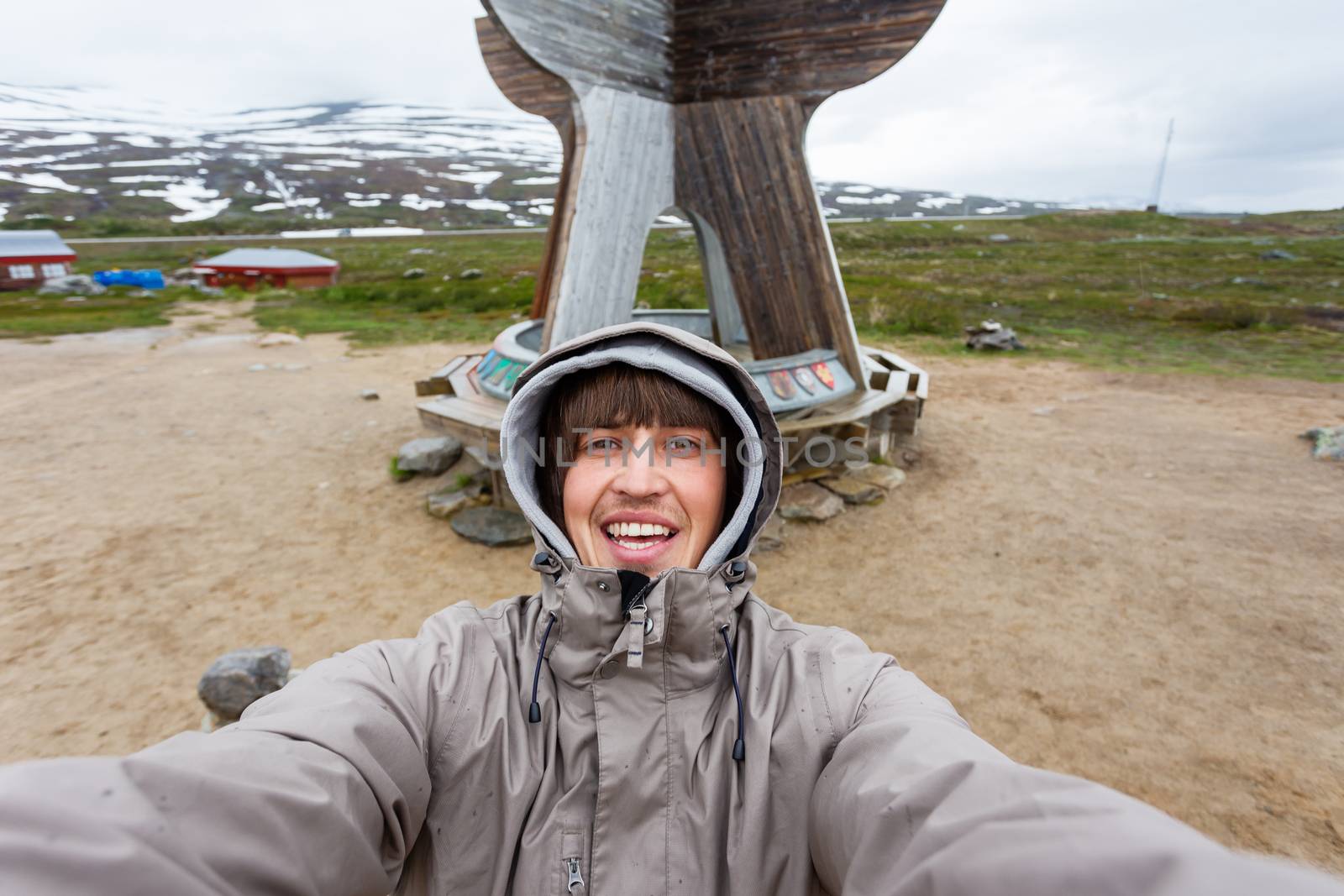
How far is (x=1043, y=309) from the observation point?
55.2ft

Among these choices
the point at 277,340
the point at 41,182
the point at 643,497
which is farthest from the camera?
the point at 41,182

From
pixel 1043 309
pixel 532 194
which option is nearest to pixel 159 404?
pixel 1043 309

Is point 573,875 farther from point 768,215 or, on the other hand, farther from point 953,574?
point 768,215

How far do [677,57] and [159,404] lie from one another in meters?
8.15

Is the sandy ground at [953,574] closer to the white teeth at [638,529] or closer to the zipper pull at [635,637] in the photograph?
the white teeth at [638,529]

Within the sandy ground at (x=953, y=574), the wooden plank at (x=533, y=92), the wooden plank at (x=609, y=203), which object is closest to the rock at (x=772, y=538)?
the sandy ground at (x=953, y=574)

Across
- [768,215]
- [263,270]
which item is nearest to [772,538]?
[768,215]

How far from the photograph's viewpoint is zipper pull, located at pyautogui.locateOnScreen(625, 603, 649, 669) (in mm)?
1294

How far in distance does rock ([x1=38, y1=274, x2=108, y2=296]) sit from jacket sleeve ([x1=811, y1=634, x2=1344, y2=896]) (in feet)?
90.9

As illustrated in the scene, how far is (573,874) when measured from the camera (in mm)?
1246

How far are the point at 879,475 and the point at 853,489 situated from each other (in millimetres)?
485

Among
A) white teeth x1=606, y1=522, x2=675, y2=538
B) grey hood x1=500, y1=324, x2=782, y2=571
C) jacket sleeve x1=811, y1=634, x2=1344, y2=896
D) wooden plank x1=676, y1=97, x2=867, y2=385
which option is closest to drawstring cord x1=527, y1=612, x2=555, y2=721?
grey hood x1=500, y1=324, x2=782, y2=571

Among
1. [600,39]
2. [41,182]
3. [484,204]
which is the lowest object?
[600,39]

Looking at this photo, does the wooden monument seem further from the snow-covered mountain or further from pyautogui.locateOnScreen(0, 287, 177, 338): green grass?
the snow-covered mountain
